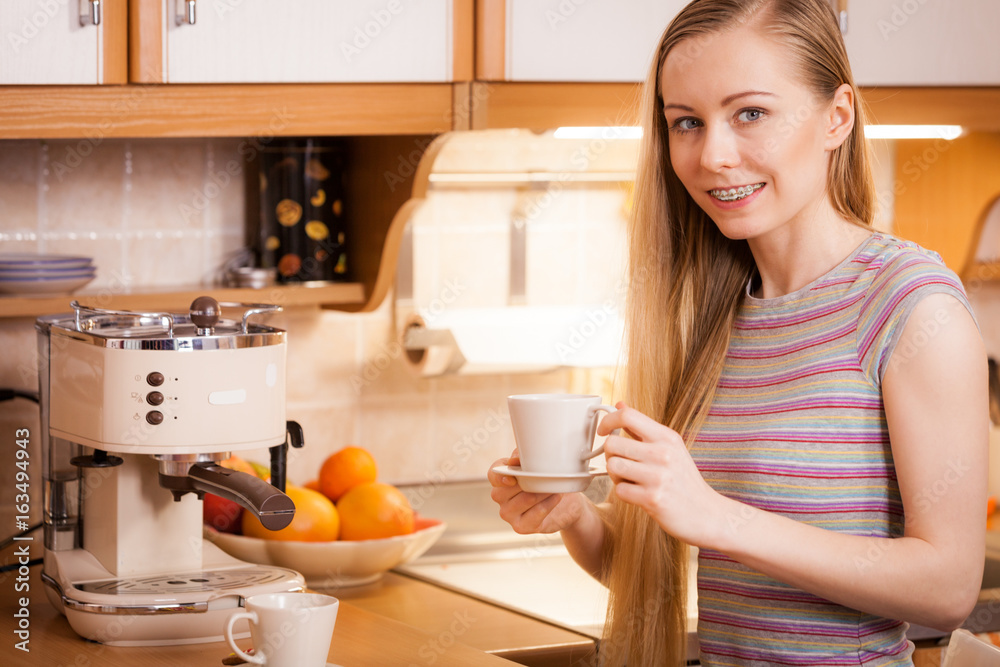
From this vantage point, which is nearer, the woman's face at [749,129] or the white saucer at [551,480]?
the white saucer at [551,480]

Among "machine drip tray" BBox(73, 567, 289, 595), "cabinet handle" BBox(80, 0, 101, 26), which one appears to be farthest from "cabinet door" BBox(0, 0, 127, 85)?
"machine drip tray" BBox(73, 567, 289, 595)

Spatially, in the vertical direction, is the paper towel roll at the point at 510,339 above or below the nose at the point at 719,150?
below

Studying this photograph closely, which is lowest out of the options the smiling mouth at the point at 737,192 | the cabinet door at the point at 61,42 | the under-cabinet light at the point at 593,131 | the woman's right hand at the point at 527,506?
the woman's right hand at the point at 527,506

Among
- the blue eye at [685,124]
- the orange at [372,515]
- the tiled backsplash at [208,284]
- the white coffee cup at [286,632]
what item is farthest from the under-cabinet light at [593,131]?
the white coffee cup at [286,632]

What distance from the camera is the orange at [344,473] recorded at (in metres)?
1.65

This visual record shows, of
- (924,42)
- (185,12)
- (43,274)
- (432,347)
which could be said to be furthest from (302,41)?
(924,42)

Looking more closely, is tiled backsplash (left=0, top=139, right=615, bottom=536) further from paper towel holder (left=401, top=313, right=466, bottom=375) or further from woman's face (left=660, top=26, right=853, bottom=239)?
woman's face (left=660, top=26, right=853, bottom=239)

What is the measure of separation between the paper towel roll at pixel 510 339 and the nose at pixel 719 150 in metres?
0.76

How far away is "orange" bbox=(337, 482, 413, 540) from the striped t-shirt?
0.53 m

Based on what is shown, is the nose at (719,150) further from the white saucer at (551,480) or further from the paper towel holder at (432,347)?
the paper towel holder at (432,347)

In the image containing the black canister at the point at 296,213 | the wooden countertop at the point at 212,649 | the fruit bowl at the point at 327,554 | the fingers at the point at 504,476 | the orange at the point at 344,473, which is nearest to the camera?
the fingers at the point at 504,476

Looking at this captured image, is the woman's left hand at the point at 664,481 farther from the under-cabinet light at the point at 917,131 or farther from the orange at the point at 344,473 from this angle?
the under-cabinet light at the point at 917,131

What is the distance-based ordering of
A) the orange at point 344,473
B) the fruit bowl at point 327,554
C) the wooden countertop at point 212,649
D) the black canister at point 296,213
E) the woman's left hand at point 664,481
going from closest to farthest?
1. the woman's left hand at point 664,481
2. the wooden countertop at point 212,649
3. the fruit bowl at point 327,554
4. the orange at point 344,473
5. the black canister at point 296,213

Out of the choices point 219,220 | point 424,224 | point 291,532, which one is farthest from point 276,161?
point 291,532
